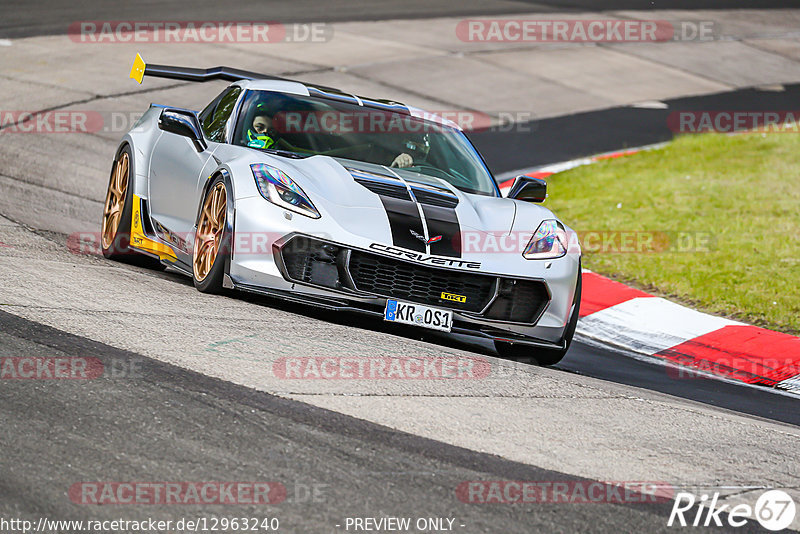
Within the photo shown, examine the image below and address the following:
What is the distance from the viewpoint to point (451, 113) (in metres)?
16.0

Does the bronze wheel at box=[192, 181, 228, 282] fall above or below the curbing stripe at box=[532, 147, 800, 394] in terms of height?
above

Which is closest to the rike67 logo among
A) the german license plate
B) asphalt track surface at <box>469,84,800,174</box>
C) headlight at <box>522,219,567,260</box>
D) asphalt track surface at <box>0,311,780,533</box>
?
asphalt track surface at <box>0,311,780,533</box>

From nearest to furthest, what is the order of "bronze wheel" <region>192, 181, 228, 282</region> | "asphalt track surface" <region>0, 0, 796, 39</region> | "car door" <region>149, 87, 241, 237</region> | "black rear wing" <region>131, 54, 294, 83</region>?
"bronze wheel" <region>192, 181, 228, 282</region>
"car door" <region>149, 87, 241, 237</region>
"black rear wing" <region>131, 54, 294, 83</region>
"asphalt track surface" <region>0, 0, 796, 39</region>

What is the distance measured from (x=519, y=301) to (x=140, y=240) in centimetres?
282

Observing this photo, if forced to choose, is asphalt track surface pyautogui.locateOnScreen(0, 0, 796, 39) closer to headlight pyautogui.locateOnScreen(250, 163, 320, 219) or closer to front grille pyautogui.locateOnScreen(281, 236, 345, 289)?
headlight pyautogui.locateOnScreen(250, 163, 320, 219)

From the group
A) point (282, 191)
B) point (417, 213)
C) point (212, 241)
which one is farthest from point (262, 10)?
point (417, 213)

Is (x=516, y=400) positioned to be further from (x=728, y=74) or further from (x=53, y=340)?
(x=728, y=74)

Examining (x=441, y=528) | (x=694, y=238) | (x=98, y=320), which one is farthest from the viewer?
(x=694, y=238)

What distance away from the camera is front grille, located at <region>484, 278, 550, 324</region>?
650 cm

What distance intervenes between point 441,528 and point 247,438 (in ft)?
2.93

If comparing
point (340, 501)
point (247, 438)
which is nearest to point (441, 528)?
point (340, 501)

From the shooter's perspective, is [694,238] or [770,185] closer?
[694,238]

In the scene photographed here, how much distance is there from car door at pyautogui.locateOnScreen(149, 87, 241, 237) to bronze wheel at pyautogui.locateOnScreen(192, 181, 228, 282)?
212 millimetres

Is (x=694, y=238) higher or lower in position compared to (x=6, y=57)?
lower
